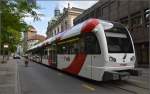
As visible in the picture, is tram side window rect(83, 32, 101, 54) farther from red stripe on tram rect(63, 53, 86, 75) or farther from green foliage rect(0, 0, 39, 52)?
green foliage rect(0, 0, 39, 52)

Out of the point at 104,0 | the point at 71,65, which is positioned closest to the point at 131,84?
the point at 71,65

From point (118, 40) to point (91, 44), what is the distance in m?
1.36

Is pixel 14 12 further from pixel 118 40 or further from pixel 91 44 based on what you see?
pixel 118 40

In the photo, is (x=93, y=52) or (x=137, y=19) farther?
(x=137, y=19)

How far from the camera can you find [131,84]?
553 inches

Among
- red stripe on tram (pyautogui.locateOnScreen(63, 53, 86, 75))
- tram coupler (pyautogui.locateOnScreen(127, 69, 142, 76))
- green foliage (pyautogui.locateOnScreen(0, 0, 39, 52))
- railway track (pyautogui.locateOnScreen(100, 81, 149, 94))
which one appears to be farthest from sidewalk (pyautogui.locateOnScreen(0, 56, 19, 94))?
tram coupler (pyautogui.locateOnScreen(127, 69, 142, 76))

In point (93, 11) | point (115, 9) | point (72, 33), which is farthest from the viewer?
point (93, 11)

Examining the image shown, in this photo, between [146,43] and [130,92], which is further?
[146,43]

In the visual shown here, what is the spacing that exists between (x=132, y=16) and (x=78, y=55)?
55.9 feet

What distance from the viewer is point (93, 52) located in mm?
14266

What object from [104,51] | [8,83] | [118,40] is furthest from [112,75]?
[8,83]

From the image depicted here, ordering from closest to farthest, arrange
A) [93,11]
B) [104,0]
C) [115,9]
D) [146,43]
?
[146,43], [115,9], [104,0], [93,11]

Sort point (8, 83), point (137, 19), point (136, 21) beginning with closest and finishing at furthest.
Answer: point (8, 83)
point (137, 19)
point (136, 21)

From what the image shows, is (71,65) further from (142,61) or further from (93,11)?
(93,11)
